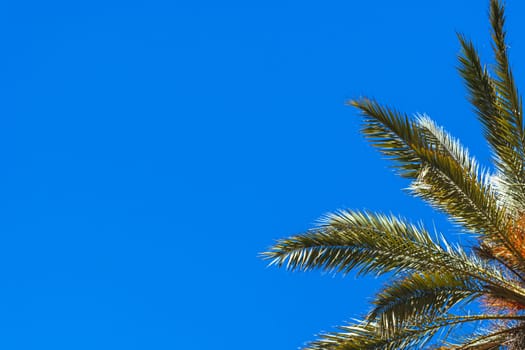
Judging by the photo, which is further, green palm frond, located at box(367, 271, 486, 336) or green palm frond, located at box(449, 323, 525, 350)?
green palm frond, located at box(449, 323, 525, 350)

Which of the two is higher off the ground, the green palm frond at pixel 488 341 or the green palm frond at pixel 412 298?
the green palm frond at pixel 412 298

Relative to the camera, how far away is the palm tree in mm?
12508

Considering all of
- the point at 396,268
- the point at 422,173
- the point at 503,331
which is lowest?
the point at 503,331

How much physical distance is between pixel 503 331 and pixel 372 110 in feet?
11.2

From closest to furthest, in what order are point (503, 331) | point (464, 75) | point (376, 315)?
point (376, 315) → point (503, 331) → point (464, 75)

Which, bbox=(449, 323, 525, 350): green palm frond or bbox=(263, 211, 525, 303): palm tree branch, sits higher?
bbox=(263, 211, 525, 303): palm tree branch

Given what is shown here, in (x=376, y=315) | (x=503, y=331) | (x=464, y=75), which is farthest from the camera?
(x=464, y=75)

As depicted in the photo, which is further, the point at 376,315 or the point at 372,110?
the point at 372,110

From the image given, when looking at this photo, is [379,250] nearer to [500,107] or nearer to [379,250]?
[379,250]

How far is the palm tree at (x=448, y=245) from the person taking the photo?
12.5m

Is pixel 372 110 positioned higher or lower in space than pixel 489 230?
higher

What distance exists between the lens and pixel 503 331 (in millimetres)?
12648

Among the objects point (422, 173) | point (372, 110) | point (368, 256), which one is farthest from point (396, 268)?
point (372, 110)

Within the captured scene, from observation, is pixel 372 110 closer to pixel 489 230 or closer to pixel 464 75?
pixel 464 75
